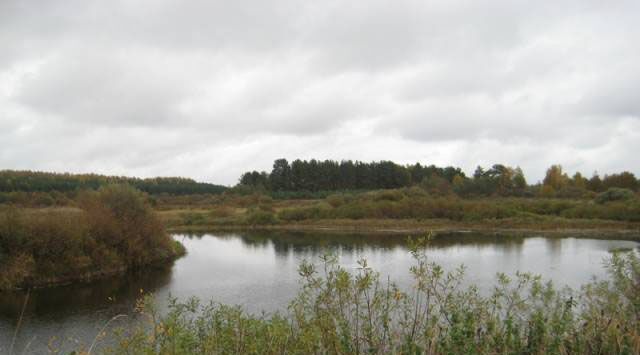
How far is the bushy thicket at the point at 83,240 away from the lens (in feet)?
94.5

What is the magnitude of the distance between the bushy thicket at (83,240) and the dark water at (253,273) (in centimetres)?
186

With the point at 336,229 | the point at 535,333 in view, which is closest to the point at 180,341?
the point at 535,333

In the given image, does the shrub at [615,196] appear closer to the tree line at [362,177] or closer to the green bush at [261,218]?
the tree line at [362,177]

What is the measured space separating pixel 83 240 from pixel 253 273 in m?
12.1

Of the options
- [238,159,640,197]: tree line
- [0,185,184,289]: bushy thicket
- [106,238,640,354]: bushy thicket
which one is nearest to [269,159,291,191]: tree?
[238,159,640,197]: tree line

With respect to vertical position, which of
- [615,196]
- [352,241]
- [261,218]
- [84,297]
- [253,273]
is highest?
[615,196]

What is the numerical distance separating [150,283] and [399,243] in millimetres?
24440

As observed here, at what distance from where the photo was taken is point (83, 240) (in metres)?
33.2

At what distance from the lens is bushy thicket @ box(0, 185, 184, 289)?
2881cm

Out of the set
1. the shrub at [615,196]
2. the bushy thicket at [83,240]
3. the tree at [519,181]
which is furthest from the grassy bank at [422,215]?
the tree at [519,181]

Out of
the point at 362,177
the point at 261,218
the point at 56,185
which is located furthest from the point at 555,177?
the point at 56,185

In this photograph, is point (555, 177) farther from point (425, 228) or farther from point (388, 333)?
point (388, 333)

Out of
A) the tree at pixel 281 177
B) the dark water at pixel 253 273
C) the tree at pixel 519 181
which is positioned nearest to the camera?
the dark water at pixel 253 273

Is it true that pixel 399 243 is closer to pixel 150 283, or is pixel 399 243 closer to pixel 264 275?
pixel 264 275
